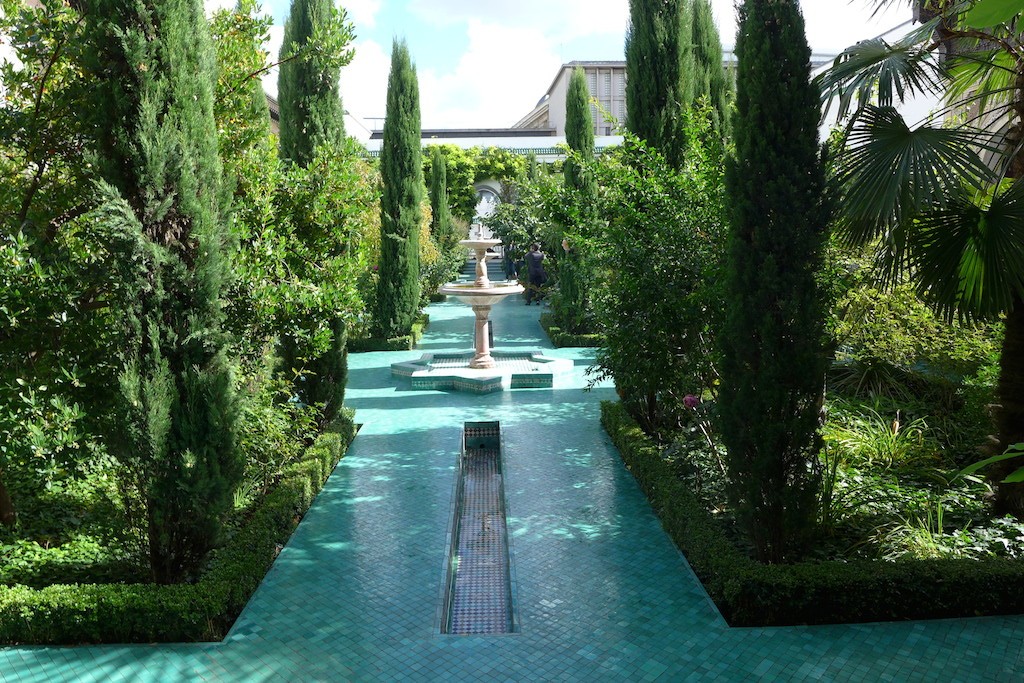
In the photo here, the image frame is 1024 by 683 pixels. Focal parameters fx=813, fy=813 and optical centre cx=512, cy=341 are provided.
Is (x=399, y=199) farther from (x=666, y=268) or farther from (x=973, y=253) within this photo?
(x=973, y=253)

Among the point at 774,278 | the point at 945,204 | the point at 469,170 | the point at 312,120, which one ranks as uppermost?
the point at 469,170

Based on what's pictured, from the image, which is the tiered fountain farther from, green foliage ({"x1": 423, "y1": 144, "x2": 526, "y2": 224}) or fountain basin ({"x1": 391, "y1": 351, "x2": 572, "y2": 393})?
green foliage ({"x1": 423, "y1": 144, "x2": 526, "y2": 224})

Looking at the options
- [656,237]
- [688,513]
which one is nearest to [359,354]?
[656,237]

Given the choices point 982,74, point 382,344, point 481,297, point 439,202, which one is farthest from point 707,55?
point 439,202

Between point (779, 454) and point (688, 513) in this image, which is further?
point (688, 513)

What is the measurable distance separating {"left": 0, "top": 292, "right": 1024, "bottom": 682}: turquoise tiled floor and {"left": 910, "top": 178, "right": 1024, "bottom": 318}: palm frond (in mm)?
1881

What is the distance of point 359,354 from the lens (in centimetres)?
1502

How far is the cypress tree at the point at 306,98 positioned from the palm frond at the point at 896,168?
5183 millimetres

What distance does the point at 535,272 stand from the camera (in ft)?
73.3

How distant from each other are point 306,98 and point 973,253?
6220mm

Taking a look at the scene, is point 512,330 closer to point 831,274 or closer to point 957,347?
point 957,347

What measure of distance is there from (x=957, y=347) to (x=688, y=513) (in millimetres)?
3870

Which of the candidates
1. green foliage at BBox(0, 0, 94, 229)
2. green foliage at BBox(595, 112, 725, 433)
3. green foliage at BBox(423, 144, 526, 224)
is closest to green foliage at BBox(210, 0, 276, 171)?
green foliage at BBox(0, 0, 94, 229)

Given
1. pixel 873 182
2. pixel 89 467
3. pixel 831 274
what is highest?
pixel 873 182
